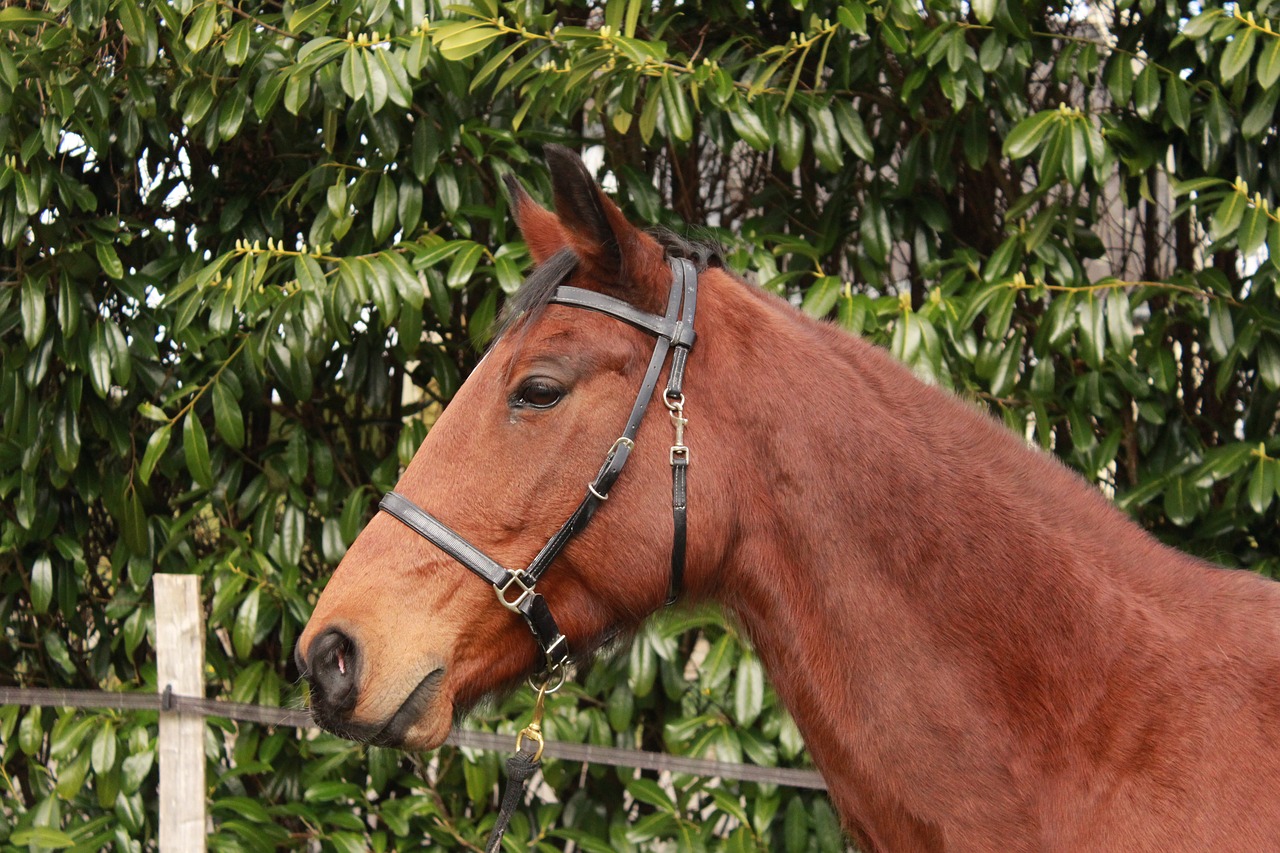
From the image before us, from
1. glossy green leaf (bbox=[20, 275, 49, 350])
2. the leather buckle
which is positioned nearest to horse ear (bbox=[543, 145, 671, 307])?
the leather buckle

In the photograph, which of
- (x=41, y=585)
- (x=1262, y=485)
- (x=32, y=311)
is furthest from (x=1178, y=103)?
(x=41, y=585)

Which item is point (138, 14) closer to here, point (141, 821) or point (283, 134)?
point (283, 134)

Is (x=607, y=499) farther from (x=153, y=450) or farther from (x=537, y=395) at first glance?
(x=153, y=450)

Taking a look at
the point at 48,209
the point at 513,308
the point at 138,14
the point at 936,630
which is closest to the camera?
the point at 936,630

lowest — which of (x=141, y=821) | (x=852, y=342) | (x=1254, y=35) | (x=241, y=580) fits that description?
(x=141, y=821)

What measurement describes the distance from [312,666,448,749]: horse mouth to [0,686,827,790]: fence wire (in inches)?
38.4

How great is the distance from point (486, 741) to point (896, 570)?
64.9 inches

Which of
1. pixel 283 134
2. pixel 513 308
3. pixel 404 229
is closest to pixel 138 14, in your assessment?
pixel 283 134

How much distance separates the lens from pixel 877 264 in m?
3.00

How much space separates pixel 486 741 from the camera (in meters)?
2.85

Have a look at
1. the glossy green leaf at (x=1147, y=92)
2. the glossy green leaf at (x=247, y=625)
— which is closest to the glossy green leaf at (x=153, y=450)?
the glossy green leaf at (x=247, y=625)

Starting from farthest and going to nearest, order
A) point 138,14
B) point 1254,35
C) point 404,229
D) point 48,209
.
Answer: point 48,209 < point 404,229 < point 138,14 < point 1254,35

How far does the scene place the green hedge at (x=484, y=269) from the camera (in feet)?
8.51

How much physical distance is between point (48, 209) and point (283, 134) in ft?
2.56
